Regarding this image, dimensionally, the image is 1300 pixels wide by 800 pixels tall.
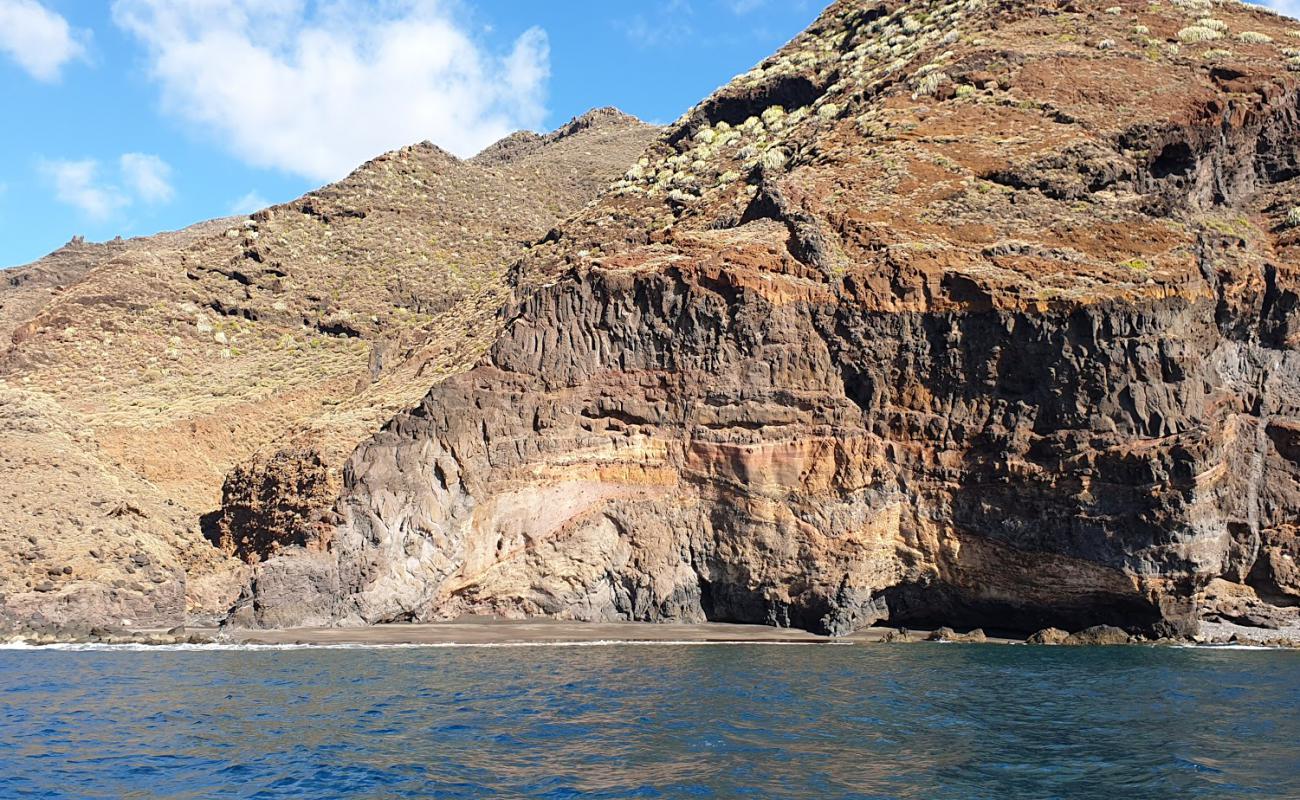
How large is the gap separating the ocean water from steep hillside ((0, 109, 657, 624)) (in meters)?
12.5

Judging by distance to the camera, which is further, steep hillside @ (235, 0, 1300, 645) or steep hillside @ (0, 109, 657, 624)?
steep hillside @ (0, 109, 657, 624)

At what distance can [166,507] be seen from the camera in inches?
2071

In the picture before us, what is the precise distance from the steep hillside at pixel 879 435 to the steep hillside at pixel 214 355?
795cm

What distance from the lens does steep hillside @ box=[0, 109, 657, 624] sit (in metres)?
45.9

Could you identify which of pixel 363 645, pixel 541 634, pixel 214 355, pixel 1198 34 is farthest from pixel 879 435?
pixel 214 355

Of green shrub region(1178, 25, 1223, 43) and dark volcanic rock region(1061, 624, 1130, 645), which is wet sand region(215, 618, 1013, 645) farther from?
green shrub region(1178, 25, 1223, 43)

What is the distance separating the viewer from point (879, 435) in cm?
4331

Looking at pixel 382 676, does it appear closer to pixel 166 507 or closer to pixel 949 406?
pixel 949 406

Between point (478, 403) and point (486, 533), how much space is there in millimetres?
5489

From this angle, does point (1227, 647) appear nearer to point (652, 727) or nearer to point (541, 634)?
point (541, 634)

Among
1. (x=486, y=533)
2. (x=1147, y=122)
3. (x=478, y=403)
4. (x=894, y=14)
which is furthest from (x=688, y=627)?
(x=894, y=14)

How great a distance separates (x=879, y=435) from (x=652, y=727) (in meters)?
24.2

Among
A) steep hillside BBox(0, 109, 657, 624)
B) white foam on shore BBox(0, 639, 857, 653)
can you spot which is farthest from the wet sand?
steep hillside BBox(0, 109, 657, 624)

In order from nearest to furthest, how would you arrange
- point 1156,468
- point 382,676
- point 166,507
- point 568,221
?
1. point 382,676
2. point 1156,468
3. point 166,507
4. point 568,221
